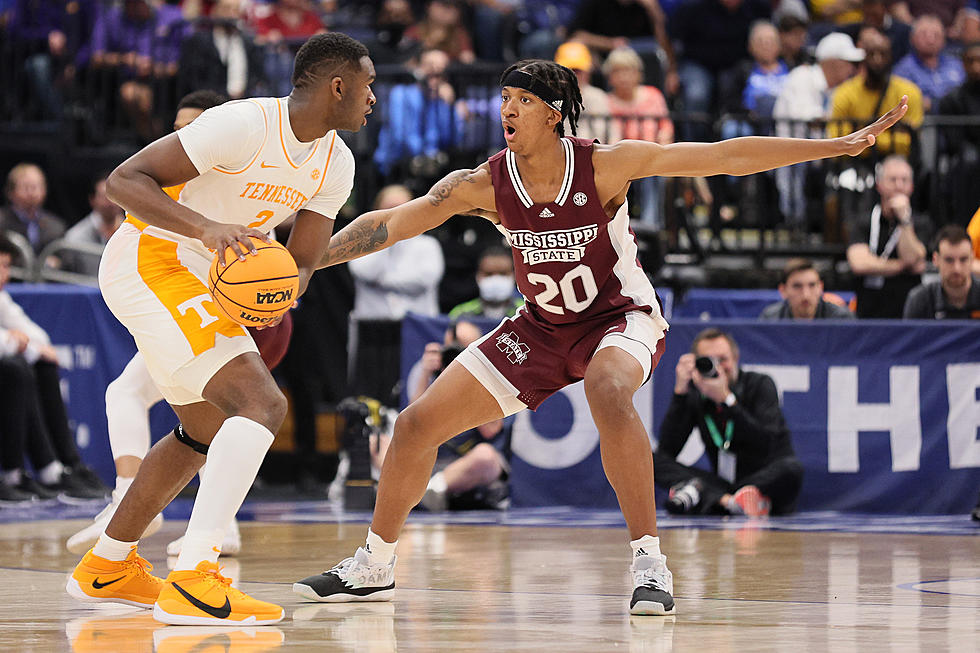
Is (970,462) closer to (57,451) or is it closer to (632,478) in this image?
(632,478)

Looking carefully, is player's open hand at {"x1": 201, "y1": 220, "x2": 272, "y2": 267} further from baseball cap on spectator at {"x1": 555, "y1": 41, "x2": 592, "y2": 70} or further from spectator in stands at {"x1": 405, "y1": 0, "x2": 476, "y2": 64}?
spectator in stands at {"x1": 405, "y1": 0, "x2": 476, "y2": 64}

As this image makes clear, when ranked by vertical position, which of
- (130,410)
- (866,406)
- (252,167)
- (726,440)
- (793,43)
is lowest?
(726,440)

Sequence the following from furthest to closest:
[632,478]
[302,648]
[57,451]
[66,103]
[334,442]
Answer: [66,103], [334,442], [57,451], [632,478], [302,648]

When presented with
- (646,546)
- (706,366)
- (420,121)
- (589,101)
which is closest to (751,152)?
(646,546)

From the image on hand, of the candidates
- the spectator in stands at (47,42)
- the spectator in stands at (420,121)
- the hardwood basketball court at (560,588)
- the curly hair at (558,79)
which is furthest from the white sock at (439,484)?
the spectator in stands at (47,42)

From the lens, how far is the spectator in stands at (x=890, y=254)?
10.8m

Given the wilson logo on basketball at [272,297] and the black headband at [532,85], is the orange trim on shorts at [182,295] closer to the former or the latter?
the wilson logo on basketball at [272,297]

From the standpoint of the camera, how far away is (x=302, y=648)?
4.47m

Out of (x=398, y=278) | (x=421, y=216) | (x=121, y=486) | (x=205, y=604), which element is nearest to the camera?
(x=205, y=604)

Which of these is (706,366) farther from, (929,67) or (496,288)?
(929,67)

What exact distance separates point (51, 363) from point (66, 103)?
470 centimetres

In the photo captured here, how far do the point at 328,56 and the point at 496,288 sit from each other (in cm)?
543

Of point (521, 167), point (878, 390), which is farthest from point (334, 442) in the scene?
point (521, 167)

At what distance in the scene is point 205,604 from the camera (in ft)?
16.1
